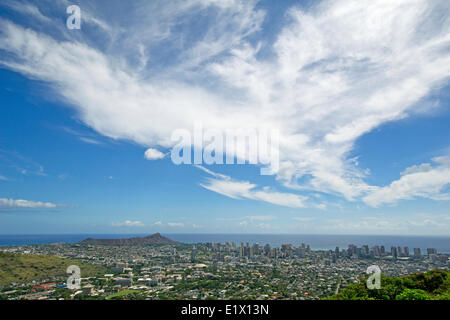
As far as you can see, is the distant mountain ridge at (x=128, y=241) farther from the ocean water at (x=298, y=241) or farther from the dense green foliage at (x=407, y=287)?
the dense green foliage at (x=407, y=287)

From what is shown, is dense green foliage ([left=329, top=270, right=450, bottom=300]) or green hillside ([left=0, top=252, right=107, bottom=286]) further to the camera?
green hillside ([left=0, top=252, right=107, bottom=286])

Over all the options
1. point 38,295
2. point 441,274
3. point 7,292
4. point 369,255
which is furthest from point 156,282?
point 369,255

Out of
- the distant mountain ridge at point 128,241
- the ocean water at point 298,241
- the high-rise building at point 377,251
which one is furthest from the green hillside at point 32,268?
the high-rise building at point 377,251

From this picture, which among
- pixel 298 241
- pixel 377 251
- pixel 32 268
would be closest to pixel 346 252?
pixel 377 251

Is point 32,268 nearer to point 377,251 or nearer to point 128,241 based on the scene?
point 128,241

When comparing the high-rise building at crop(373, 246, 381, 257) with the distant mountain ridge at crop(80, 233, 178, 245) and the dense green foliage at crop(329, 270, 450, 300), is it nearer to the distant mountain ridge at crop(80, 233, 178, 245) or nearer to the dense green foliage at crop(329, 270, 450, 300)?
the dense green foliage at crop(329, 270, 450, 300)

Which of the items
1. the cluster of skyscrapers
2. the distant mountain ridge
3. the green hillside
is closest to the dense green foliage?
the green hillside
